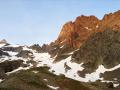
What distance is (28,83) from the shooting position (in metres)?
104

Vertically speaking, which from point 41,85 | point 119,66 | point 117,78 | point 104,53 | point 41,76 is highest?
point 104,53

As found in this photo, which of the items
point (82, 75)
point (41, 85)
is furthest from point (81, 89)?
point (82, 75)

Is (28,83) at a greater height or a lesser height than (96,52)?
lesser

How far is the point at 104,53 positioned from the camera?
191 metres

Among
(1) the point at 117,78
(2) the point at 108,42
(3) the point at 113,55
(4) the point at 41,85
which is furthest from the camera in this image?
(2) the point at 108,42

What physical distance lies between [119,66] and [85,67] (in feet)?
72.3

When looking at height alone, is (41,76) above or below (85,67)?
below

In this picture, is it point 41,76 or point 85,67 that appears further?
point 85,67

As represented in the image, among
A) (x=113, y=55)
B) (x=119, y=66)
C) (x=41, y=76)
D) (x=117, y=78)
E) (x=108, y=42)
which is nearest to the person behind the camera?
(x=41, y=76)

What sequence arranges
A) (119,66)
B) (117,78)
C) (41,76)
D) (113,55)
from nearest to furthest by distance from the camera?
(41,76) → (117,78) → (119,66) → (113,55)

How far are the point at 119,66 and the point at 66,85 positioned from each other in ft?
244

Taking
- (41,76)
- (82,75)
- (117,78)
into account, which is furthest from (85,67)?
(41,76)

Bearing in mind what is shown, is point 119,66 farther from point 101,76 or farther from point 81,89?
point 81,89

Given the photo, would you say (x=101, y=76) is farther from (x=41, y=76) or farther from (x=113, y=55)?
(x=41, y=76)
